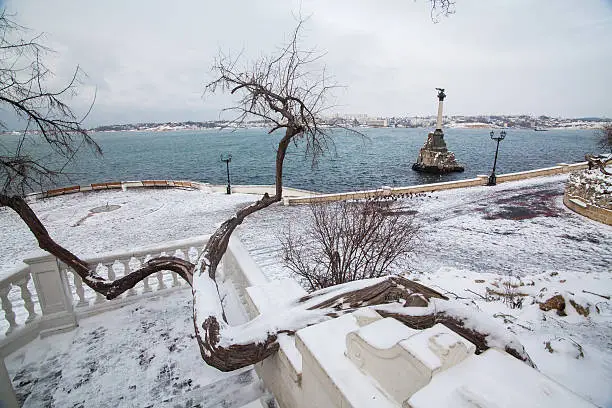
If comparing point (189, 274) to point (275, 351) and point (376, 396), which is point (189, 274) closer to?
point (275, 351)

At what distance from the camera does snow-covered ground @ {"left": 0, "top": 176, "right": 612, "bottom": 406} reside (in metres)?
3.88

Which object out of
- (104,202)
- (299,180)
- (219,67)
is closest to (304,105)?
(219,67)

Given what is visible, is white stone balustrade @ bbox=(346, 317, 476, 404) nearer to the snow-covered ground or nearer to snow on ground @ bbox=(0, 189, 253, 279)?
the snow-covered ground

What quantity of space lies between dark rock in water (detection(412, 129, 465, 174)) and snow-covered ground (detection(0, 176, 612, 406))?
2349 centimetres

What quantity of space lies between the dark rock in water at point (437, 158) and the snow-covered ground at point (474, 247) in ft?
77.1

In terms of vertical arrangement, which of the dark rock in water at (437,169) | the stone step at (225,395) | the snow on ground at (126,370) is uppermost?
the stone step at (225,395)

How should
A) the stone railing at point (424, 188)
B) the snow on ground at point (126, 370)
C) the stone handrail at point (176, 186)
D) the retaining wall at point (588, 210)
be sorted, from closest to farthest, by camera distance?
the snow on ground at point (126, 370), the retaining wall at point (588, 210), the stone railing at point (424, 188), the stone handrail at point (176, 186)

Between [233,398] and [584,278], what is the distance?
8.69m

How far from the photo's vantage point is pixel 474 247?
11359 mm

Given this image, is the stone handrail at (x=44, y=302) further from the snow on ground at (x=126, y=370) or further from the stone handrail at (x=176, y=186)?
the stone handrail at (x=176, y=186)

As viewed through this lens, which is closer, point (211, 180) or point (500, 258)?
point (500, 258)

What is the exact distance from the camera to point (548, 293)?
19.7 feet

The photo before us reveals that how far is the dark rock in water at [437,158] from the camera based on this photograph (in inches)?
1865

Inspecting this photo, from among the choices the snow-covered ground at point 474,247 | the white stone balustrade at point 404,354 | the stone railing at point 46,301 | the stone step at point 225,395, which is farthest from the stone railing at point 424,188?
the white stone balustrade at point 404,354
